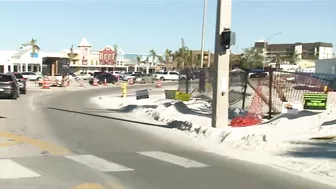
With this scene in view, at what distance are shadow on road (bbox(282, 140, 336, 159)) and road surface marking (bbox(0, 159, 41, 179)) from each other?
5749 mm

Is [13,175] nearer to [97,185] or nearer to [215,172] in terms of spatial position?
[97,185]

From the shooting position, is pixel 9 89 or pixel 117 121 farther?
pixel 9 89

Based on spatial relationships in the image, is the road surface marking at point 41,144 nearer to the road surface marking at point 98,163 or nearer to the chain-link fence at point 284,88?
the road surface marking at point 98,163

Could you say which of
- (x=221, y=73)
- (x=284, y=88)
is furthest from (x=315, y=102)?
(x=221, y=73)

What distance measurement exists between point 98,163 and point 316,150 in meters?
4.97

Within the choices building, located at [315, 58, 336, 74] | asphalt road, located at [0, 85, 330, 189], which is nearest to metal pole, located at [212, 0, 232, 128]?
asphalt road, located at [0, 85, 330, 189]

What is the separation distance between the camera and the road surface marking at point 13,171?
8317 mm

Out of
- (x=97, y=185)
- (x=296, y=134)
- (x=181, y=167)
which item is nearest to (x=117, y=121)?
(x=296, y=134)

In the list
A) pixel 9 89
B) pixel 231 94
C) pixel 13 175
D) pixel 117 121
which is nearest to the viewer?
pixel 13 175

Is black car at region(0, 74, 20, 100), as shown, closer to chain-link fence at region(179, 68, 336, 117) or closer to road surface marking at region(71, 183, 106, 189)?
chain-link fence at region(179, 68, 336, 117)

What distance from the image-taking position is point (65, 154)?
1080cm

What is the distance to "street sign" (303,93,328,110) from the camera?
1817 cm

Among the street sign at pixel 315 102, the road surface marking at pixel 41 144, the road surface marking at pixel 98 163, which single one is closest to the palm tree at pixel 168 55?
the street sign at pixel 315 102

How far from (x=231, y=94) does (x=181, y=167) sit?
1475 centimetres
